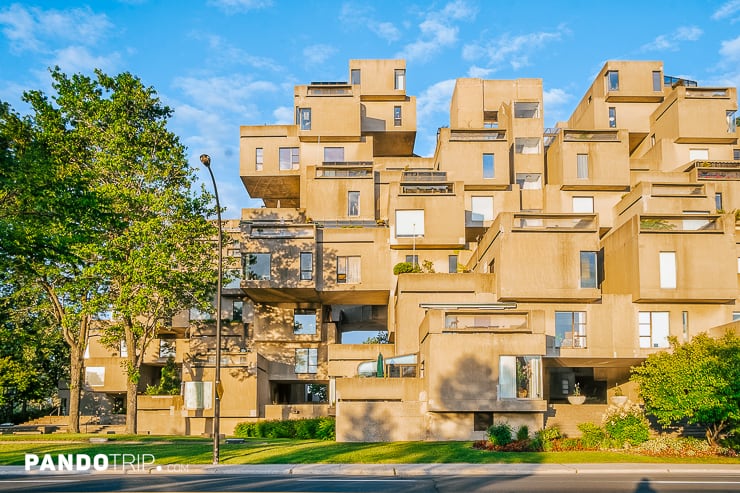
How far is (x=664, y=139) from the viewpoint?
55.8m

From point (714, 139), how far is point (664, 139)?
12.2 feet

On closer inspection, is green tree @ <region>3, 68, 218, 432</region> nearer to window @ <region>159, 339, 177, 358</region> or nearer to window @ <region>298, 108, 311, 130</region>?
window @ <region>159, 339, 177, 358</region>

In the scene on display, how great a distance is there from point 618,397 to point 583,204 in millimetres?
17228

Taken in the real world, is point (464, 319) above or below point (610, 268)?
below

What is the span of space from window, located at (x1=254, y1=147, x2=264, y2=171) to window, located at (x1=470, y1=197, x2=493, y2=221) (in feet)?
59.0

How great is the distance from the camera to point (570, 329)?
37.5 meters

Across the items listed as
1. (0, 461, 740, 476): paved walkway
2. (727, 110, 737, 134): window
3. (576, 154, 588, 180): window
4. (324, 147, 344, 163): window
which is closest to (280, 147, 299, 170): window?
(324, 147, 344, 163): window

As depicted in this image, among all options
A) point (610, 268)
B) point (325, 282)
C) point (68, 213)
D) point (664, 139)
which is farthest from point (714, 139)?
point (68, 213)

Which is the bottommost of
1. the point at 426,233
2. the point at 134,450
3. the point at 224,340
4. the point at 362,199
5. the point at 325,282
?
the point at 134,450

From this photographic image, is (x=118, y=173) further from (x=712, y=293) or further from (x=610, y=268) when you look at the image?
(x=712, y=293)

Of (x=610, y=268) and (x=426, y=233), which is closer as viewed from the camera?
(x=610, y=268)

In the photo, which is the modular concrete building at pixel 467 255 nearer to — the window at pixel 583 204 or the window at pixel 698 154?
the window at pixel 698 154

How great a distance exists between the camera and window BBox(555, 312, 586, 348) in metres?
37.2

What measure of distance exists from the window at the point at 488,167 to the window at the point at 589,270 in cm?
1553
